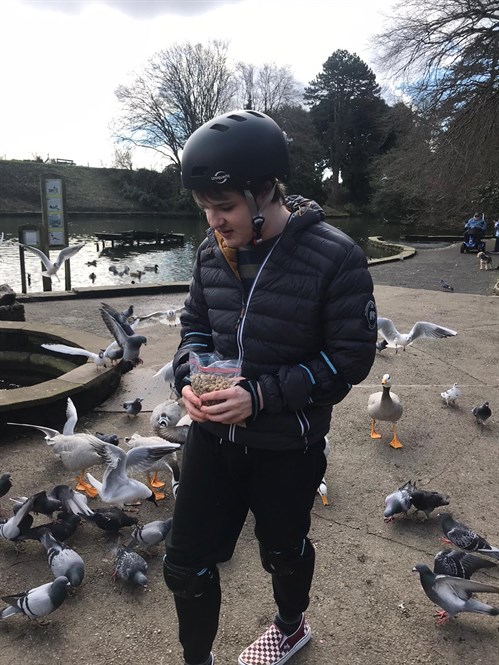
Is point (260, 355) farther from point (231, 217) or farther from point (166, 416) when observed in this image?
point (166, 416)

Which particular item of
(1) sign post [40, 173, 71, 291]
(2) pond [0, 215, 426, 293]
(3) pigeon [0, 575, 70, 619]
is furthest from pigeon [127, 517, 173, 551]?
(2) pond [0, 215, 426, 293]

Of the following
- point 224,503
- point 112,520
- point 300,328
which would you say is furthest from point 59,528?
point 300,328

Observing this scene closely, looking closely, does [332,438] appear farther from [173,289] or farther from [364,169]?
[364,169]

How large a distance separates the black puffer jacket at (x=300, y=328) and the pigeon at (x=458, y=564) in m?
1.39

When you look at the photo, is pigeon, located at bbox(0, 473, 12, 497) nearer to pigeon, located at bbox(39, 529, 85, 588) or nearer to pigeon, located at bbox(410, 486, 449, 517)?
pigeon, located at bbox(39, 529, 85, 588)

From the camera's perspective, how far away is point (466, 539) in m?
2.90

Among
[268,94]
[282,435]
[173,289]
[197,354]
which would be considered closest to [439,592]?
[282,435]

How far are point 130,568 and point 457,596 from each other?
5.36ft

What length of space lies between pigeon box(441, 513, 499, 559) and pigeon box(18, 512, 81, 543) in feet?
7.16

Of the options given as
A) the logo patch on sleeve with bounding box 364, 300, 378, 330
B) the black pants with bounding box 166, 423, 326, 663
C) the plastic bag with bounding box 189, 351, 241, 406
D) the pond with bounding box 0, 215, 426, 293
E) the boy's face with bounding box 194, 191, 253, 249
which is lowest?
the pond with bounding box 0, 215, 426, 293

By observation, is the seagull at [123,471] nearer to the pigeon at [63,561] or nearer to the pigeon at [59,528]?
the pigeon at [59,528]

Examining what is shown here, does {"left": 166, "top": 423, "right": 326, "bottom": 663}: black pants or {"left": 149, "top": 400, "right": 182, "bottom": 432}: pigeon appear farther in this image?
{"left": 149, "top": 400, "right": 182, "bottom": 432}: pigeon

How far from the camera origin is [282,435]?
5.91ft

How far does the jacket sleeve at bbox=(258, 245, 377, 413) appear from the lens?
5.62 feet
